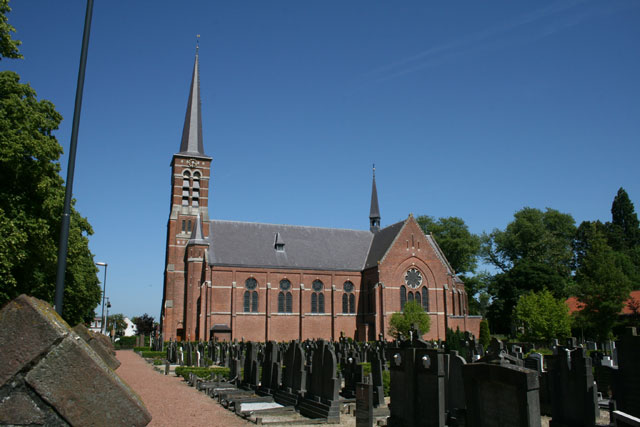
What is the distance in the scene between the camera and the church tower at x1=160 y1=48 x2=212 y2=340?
4347cm

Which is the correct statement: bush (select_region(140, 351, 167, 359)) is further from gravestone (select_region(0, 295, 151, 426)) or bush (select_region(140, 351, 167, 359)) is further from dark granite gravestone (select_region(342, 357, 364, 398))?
gravestone (select_region(0, 295, 151, 426))

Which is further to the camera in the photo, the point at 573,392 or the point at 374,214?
the point at 374,214

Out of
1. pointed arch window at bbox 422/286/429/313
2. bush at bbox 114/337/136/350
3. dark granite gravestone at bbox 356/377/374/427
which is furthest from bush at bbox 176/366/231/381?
bush at bbox 114/337/136/350

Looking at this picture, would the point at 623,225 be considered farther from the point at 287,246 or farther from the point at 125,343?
the point at 125,343

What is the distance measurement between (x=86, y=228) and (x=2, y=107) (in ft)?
26.4

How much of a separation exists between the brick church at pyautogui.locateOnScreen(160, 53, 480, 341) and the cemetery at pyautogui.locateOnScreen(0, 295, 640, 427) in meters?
19.1

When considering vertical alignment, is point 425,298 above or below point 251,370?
above

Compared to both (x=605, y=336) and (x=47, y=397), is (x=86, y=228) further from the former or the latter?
(x=605, y=336)

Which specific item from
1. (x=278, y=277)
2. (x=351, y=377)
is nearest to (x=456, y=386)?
(x=351, y=377)

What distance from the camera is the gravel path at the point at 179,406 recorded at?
39.7 feet

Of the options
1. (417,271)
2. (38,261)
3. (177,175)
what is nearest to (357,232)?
(417,271)

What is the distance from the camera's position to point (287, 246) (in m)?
47.8

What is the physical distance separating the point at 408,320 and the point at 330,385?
28.2 metres

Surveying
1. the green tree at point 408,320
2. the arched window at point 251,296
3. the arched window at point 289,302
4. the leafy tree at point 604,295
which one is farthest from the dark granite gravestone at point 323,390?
the leafy tree at point 604,295
